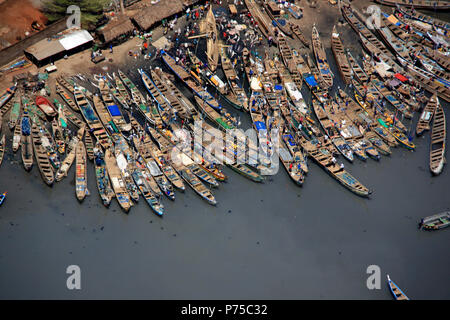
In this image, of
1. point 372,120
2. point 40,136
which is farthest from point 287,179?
point 40,136

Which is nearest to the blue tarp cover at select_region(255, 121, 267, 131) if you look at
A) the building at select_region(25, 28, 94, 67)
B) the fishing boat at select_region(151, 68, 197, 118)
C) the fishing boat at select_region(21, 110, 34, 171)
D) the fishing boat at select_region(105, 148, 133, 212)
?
the fishing boat at select_region(151, 68, 197, 118)

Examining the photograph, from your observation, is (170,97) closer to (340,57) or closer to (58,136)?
(58,136)

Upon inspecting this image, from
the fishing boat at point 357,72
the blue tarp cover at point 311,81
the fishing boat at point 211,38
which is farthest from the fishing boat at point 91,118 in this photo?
the fishing boat at point 357,72

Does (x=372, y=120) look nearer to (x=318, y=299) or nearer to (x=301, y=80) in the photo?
(x=301, y=80)

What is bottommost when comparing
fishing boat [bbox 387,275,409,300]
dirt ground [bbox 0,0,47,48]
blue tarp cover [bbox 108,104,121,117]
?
fishing boat [bbox 387,275,409,300]

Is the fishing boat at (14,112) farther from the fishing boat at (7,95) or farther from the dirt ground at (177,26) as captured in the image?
the dirt ground at (177,26)

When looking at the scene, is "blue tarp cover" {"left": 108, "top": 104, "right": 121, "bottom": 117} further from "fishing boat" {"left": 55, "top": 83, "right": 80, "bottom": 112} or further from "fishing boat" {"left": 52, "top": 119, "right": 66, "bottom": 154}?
"fishing boat" {"left": 52, "top": 119, "right": 66, "bottom": 154}
